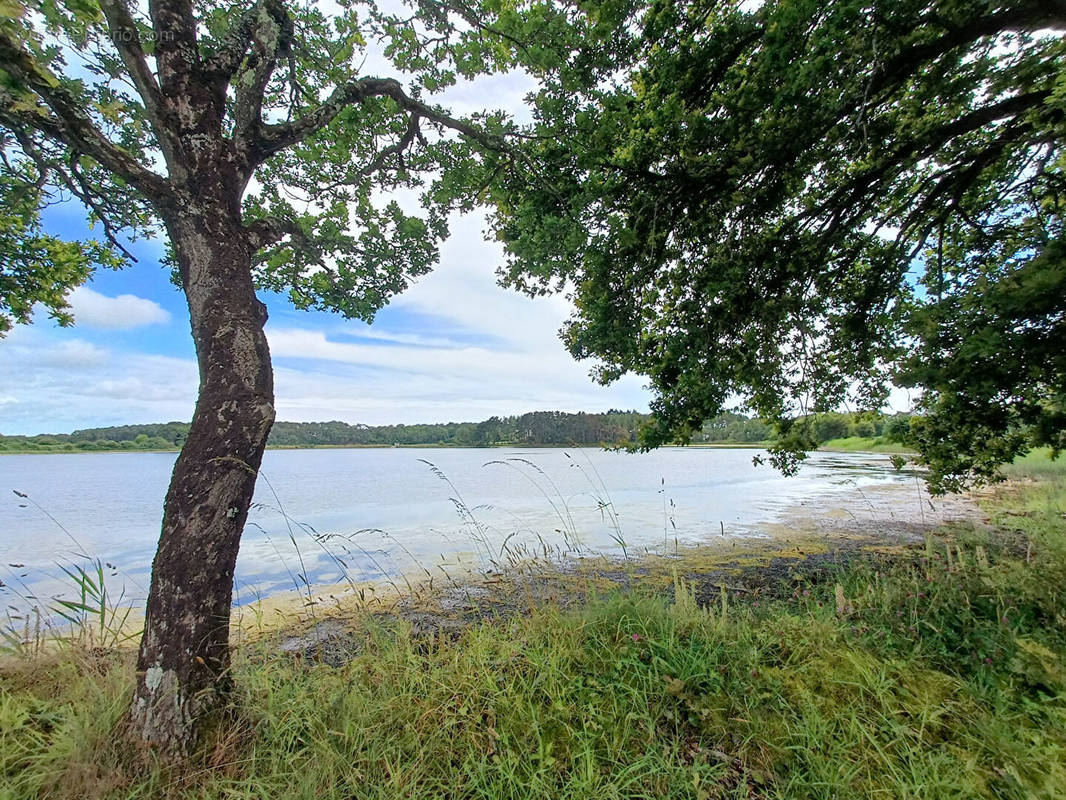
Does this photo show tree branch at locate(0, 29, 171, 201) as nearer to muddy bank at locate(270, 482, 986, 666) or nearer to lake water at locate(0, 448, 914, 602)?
lake water at locate(0, 448, 914, 602)

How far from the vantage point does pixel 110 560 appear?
7762 millimetres

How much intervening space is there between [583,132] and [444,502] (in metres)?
13.2

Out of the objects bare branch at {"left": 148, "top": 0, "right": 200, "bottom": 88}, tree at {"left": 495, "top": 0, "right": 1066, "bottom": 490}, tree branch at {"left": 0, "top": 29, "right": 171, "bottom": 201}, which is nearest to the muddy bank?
tree at {"left": 495, "top": 0, "right": 1066, "bottom": 490}

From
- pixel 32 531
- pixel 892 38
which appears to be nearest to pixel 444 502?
pixel 32 531

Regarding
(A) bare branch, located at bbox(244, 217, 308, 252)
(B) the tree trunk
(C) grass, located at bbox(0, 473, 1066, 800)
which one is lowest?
(C) grass, located at bbox(0, 473, 1066, 800)

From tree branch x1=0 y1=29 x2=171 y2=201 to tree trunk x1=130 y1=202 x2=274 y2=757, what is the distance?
21 centimetres

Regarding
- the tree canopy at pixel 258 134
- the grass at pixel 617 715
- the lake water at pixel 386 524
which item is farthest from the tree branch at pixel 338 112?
the grass at pixel 617 715

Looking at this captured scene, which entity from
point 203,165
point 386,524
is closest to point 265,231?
point 203,165

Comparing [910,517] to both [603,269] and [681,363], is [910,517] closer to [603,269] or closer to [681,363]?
[681,363]

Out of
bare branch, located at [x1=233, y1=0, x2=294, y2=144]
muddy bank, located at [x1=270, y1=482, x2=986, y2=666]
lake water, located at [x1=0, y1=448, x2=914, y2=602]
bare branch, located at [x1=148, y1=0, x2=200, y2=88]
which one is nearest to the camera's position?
bare branch, located at [x1=148, y1=0, x2=200, y2=88]

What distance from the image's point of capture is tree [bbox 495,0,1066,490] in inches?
137

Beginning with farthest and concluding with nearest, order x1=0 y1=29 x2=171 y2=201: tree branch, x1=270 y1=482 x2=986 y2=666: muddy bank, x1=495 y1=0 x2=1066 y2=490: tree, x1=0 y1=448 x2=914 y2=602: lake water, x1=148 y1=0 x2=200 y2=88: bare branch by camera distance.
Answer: x1=0 y1=448 x2=914 y2=602: lake water
x1=270 y1=482 x2=986 y2=666: muddy bank
x1=495 y1=0 x2=1066 y2=490: tree
x1=148 y1=0 x2=200 y2=88: bare branch
x1=0 y1=29 x2=171 y2=201: tree branch

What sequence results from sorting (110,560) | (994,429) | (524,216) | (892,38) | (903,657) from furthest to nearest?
(110,560) → (524,216) → (994,429) → (892,38) → (903,657)

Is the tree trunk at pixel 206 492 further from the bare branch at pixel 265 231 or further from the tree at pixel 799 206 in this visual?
the tree at pixel 799 206
